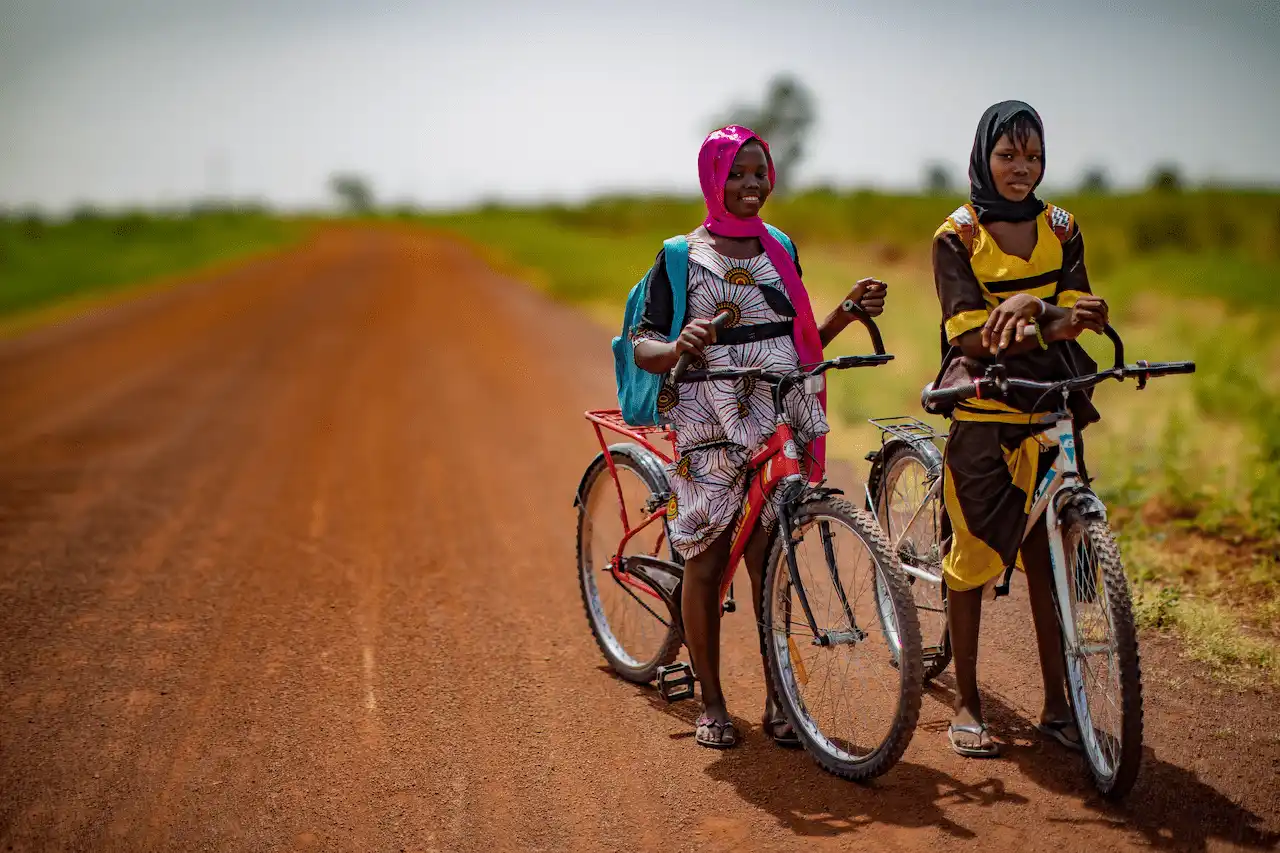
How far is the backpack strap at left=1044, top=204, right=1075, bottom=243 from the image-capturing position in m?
3.62

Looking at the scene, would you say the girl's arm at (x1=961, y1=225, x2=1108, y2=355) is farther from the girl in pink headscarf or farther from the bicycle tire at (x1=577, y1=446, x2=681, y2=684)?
the bicycle tire at (x1=577, y1=446, x2=681, y2=684)

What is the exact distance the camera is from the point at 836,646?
12.6 ft

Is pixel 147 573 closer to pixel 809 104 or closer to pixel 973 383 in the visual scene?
pixel 973 383

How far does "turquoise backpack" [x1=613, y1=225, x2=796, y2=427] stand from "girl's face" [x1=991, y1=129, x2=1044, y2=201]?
28.5 inches

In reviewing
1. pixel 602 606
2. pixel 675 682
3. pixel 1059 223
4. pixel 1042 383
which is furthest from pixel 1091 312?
pixel 602 606

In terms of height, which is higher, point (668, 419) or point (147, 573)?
point (668, 419)

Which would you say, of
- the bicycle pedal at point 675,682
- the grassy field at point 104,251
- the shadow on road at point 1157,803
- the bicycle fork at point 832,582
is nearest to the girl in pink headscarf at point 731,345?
the bicycle fork at point 832,582

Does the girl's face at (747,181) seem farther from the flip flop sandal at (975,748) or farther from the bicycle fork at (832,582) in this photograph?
the flip flop sandal at (975,748)

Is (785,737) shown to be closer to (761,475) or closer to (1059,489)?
(761,475)

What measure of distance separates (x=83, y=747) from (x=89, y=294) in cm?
2309

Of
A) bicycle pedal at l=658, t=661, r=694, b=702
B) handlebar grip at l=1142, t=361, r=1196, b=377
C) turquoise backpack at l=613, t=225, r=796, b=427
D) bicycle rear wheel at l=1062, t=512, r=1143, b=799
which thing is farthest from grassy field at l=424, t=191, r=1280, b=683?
turquoise backpack at l=613, t=225, r=796, b=427

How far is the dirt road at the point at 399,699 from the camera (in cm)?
353

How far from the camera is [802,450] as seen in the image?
3.95m

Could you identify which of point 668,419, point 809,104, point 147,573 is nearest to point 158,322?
point 147,573
